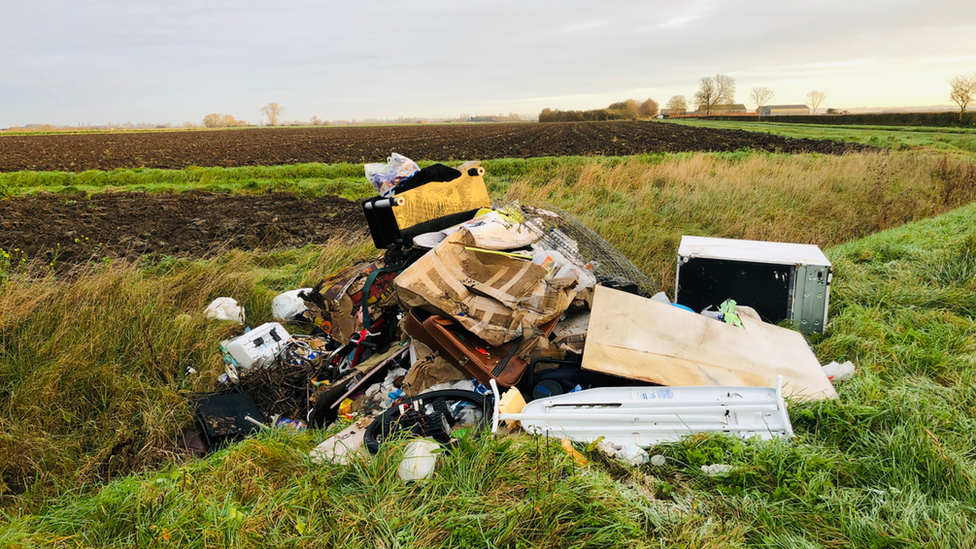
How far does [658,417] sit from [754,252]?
2161 millimetres

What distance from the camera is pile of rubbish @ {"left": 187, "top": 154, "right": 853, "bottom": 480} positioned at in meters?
2.51

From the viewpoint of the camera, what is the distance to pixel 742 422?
2488 mm

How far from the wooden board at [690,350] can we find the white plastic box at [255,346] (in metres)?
2.37

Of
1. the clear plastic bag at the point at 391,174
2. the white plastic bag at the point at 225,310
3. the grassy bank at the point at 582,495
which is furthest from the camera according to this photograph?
the clear plastic bag at the point at 391,174

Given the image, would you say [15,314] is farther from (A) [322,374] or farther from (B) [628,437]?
(B) [628,437]

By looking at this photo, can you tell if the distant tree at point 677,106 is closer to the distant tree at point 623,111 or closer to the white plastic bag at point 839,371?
the distant tree at point 623,111

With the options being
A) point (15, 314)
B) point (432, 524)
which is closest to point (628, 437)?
point (432, 524)

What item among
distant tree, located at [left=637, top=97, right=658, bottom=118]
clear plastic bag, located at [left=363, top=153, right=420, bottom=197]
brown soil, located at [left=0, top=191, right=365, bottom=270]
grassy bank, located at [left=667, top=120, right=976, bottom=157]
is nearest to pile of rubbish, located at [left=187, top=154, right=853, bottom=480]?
clear plastic bag, located at [left=363, top=153, right=420, bottom=197]

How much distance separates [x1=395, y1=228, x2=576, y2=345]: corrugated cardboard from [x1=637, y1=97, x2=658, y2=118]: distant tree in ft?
317

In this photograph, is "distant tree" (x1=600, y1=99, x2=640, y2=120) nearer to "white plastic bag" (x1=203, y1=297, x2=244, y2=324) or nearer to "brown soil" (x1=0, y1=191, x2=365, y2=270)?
"brown soil" (x1=0, y1=191, x2=365, y2=270)

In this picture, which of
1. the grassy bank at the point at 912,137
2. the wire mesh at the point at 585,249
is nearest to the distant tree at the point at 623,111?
the grassy bank at the point at 912,137

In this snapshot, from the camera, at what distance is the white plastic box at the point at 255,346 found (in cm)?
372

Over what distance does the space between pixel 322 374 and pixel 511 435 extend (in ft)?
5.99

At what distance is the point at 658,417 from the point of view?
250cm
